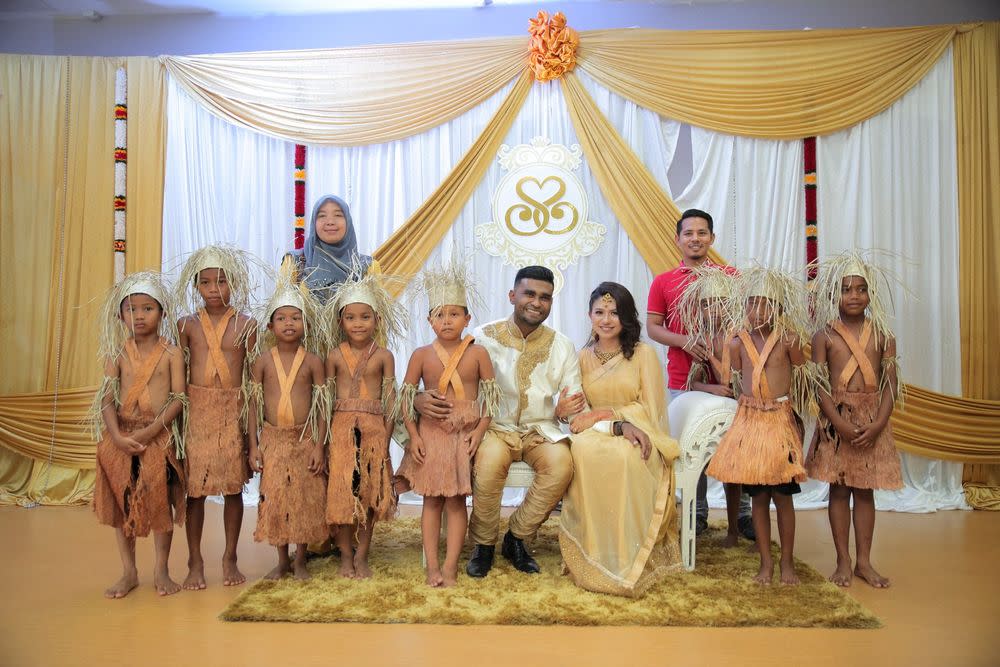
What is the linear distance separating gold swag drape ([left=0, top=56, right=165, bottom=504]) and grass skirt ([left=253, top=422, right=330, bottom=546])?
2.85 m

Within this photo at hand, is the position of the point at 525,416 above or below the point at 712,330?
below

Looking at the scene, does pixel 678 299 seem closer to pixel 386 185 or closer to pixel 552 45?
pixel 552 45

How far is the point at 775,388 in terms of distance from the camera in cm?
337

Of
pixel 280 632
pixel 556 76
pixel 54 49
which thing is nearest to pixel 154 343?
pixel 280 632

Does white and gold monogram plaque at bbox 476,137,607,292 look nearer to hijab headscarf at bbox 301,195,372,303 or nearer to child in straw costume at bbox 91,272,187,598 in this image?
hijab headscarf at bbox 301,195,372,303

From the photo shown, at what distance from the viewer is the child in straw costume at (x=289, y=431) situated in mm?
3242

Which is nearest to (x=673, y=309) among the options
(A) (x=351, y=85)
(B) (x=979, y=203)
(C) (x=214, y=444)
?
(C) (x=214, y=444)

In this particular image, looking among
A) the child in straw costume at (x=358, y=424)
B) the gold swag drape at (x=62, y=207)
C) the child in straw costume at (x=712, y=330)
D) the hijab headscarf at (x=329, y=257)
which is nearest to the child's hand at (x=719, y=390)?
the child in straw costume at (x=712, y=330)

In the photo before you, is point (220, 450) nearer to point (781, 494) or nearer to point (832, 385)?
point (781, 494)

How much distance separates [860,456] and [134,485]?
3.22 metres

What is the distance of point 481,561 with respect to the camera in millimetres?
3459

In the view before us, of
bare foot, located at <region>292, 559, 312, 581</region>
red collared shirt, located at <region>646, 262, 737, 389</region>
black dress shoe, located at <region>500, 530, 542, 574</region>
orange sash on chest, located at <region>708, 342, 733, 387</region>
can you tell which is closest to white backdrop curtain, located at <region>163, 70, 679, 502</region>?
red collared shirt, located at <region>646, 262, 737, 389</region>

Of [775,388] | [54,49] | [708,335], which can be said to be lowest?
[775,388]

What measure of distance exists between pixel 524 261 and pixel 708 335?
1.84 m
